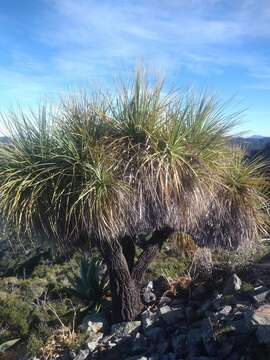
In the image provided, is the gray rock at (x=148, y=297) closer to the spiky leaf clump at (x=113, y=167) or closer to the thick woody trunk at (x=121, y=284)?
the thick woody trunk at (x=121, y=284)

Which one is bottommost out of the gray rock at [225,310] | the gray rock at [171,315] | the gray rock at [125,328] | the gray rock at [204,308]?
the gray rock at [125,328]

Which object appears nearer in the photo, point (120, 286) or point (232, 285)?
point (232, 285)

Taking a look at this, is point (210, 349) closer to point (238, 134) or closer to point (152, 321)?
point (152, 321)

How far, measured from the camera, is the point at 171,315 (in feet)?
21.5

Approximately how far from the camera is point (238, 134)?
764 cm

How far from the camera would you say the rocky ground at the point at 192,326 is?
4969 millimetres

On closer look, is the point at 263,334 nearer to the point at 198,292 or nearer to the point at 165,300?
the point at 198,292

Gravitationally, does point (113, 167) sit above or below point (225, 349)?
above

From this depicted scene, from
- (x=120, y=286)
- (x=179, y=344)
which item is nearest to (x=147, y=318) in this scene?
(x=120, y=286)

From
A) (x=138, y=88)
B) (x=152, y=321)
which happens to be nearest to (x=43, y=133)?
(x=138, y=88)

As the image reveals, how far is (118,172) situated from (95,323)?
2.45 meters

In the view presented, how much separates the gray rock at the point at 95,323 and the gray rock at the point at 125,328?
1.22ft

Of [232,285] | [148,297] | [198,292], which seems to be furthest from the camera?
[148,297]

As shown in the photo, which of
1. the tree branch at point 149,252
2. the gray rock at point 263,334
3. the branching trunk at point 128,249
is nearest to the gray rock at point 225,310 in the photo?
the gray rock at point 263,334
